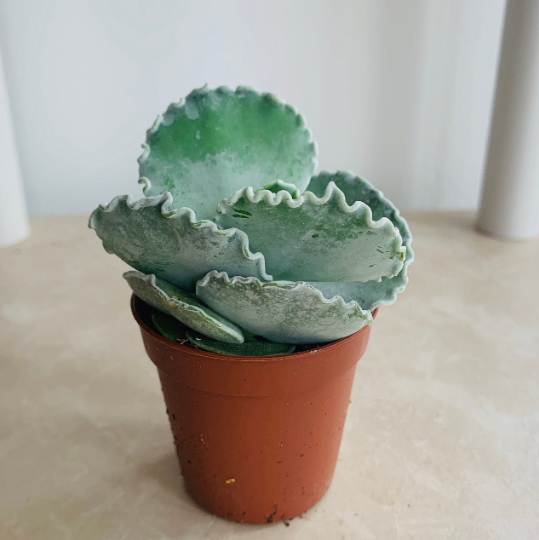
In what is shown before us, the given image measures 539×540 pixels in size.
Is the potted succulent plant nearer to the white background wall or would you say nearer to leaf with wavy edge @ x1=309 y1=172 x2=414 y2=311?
leaf with wavy edge @ x1=309 y1=172 x2=414 y2=311

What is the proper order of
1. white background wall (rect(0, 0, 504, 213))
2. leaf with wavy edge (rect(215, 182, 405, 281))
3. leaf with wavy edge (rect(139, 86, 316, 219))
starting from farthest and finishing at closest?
1. white background wall (rect(0, 0, 504, 213))
2. leaf with wavy edge (rect(139, 86, 316, 219))
3. leaf with wavy edge (rect(215, 182, 405, 281))

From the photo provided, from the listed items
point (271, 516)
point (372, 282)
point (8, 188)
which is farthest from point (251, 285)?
point (8, 188)

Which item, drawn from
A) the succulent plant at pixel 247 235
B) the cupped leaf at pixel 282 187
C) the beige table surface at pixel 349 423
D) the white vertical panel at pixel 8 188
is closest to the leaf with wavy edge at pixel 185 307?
the succulent plant at pixel 247 235

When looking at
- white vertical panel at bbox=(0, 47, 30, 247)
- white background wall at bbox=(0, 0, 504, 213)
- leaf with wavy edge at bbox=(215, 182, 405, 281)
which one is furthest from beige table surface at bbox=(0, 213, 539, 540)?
white background wall at bbox=(0, 0, 504, 213)

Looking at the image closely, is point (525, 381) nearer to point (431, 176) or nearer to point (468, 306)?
point (468, 306)

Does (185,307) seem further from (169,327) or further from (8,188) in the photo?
(8,188)

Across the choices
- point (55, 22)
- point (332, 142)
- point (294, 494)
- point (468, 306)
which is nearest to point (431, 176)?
point (332, 142)

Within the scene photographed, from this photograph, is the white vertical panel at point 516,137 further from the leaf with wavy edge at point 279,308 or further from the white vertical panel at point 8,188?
the white vertical panel at point 8,188
